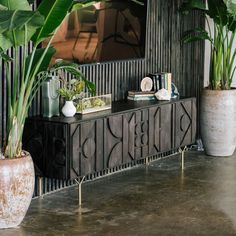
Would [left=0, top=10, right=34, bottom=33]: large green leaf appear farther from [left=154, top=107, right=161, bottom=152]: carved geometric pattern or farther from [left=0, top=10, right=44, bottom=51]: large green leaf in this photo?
[left=154, top=107, right=161, bottom=152]: carved geometric pattern

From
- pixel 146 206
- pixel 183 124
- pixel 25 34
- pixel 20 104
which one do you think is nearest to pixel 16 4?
pixel 25 34

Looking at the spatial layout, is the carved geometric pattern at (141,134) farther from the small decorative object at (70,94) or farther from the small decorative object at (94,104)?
the small decorative object at (70,94)

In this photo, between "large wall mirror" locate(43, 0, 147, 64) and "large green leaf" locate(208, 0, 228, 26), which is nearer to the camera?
"large wall mirror" locate(43, 0, 147, 64)

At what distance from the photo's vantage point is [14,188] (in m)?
4.68

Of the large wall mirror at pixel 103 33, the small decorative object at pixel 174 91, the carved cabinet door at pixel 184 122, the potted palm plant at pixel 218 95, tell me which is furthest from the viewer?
the potted palm plant at pixel 218 95

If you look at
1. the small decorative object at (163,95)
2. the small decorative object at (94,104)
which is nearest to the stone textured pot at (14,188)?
the small decorative object at (94,104)

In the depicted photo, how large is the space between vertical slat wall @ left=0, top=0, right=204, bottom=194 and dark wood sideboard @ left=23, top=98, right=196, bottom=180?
283mm

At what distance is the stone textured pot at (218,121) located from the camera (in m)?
7.25

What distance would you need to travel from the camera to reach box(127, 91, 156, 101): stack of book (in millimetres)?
6621

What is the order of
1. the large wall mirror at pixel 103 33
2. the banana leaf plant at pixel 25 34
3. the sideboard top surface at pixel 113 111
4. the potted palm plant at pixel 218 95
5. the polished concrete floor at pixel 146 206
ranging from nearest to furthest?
1. the banana leaf plant at pixel 25 34
2. the polished concrete floor at pixel 146 206
3. the sideboard top surface at pixel 113 111
4. the large wall mirror at pixel 103 33
5. the potted palm plant at pixel 218 95

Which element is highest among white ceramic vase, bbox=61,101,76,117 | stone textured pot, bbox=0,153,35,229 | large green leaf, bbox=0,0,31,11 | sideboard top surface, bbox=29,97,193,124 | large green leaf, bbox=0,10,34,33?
large green leaf, bbox=0,0,31,11

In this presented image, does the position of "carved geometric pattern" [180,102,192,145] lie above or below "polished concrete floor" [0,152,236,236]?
above

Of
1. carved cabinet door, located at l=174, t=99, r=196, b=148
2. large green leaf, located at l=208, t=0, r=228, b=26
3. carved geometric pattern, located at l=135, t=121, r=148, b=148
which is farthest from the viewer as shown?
large green leaf, located at l=208, t=0, r=228, b=26

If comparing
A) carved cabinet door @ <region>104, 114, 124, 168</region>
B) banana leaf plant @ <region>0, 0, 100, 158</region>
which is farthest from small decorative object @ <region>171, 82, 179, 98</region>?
banana leaf plant @ <region>0, 0, 100, 158</region>
